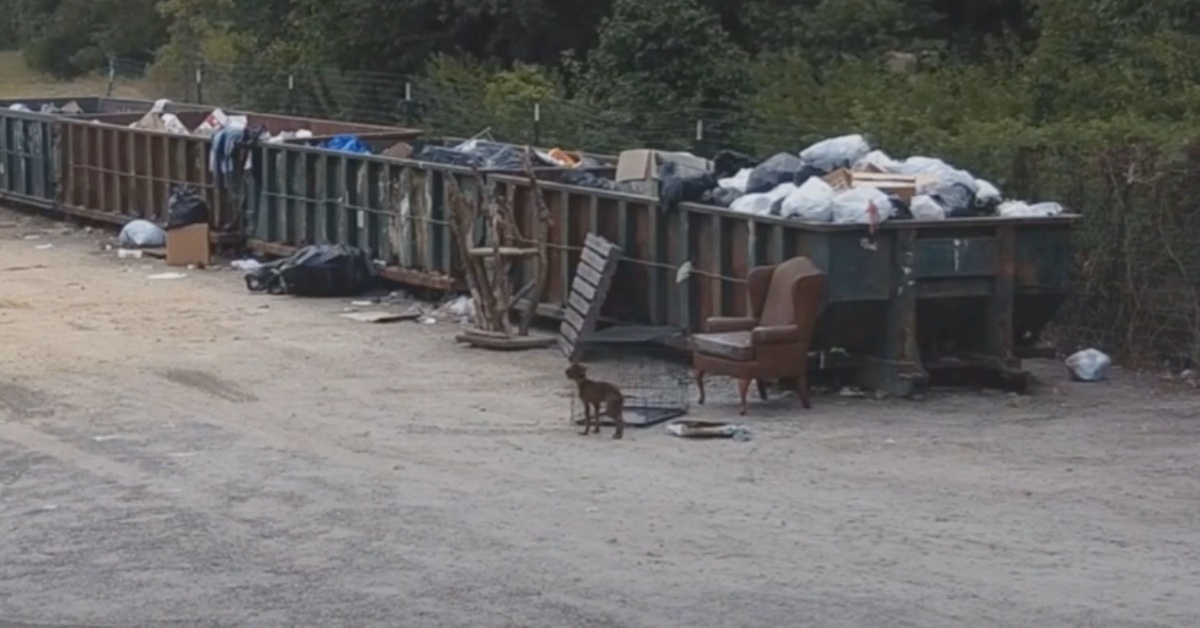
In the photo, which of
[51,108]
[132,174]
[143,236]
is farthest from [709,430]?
[51,108]

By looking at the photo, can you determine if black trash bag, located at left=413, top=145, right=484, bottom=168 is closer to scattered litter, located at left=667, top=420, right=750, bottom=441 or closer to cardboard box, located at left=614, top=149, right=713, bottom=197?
cardboard box, located at left=614, top=149, right=713, bottom=197

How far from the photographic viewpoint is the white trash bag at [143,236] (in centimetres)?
2502

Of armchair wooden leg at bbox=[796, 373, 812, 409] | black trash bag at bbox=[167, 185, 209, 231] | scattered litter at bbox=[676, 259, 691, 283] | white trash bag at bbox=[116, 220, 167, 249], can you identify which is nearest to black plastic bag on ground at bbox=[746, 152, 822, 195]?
scattered litter at bbox=[676, 259, 691, 283]

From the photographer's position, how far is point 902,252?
14789 millimetres

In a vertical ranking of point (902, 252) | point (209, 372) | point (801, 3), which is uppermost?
point (801, 3)

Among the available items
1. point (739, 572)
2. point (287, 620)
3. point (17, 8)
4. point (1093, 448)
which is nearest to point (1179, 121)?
point (1093, 448)

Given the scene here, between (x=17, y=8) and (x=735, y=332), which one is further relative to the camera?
(x=17, y=8)

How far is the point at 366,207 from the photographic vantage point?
2142 centimetres

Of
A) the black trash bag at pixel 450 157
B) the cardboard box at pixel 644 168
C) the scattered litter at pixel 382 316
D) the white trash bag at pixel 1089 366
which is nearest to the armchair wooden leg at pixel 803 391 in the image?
the white trash bag at pixel 1089 366

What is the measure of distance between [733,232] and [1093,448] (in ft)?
12.1

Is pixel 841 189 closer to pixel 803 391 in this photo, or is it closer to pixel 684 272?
pixel 684 272

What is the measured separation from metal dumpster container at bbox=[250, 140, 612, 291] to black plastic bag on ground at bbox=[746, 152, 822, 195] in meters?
3.15

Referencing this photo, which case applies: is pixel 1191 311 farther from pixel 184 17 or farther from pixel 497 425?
pixel 184 17

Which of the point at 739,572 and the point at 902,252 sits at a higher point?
the point at 902,252
